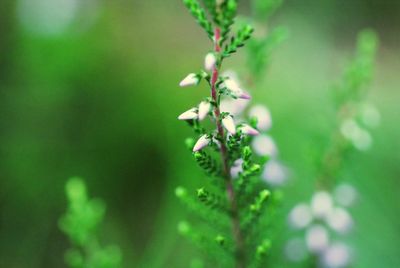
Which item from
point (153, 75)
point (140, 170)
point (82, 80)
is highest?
point (153, 75)

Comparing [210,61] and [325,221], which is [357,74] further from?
[210,61]

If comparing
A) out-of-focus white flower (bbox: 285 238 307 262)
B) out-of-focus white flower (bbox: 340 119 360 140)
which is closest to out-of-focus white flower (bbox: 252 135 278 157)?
out-of-focus white flower (bbox: 340 119 360 140)

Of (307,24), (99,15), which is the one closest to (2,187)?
(99,15)

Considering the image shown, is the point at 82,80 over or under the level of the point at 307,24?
under

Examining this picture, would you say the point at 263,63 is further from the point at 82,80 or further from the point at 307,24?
the point at 307,24

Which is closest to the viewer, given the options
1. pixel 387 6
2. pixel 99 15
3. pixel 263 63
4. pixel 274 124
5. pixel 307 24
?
pixel 263 63

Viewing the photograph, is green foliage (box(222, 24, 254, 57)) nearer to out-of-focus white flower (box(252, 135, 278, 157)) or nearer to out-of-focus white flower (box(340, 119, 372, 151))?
out-of-focus white flower (box(252, 135, 278, 157))

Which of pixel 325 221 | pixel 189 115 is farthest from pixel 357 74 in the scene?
pixel 189 115

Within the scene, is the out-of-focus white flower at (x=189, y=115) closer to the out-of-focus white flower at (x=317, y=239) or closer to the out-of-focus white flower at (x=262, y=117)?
the out-of-focus white flower at (x=262, y=117)
